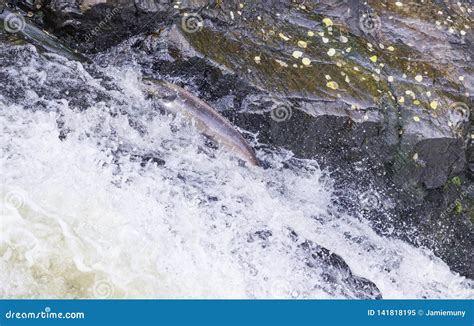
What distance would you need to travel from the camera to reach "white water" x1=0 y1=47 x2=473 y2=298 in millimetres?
4734

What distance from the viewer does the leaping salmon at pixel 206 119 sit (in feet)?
19.2

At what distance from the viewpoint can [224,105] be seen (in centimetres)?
631

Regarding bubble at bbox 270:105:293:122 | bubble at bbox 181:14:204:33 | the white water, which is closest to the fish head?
the white water

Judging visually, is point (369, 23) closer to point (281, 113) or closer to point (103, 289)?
point (281, 113)

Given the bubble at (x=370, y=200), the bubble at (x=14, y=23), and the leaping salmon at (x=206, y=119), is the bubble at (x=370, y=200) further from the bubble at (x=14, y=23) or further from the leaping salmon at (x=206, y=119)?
the bubble at (x=14, y=23)

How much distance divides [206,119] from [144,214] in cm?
127

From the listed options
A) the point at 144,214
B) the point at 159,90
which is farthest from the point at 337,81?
the point at 144,214

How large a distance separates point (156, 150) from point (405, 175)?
2853 mm

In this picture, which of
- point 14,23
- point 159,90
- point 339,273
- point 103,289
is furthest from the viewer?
point 14,23

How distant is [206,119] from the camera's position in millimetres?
5863

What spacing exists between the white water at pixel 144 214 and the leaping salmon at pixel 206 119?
130 millimetres

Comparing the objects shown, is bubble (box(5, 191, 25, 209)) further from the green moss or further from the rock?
the green moss
